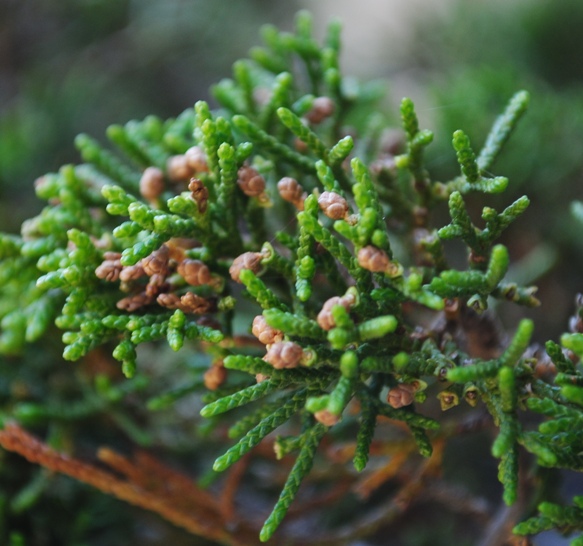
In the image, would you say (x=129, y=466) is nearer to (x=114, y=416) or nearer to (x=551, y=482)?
(x=114, y=416)

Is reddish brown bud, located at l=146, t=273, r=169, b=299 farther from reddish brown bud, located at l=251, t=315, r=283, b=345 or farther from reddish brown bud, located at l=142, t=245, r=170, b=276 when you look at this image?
reddish brown bud, located at l=251, t=315, r=283, b=345

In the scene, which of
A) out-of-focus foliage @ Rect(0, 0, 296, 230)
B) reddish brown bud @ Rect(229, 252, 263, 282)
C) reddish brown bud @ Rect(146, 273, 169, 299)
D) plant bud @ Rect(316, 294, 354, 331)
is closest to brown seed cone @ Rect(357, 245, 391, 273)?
plant bud @ Rect(316, 294, 354, 331)

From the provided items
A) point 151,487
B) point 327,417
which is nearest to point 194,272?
point 327,417

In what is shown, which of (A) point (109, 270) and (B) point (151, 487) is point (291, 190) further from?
(B) point (151, 487)

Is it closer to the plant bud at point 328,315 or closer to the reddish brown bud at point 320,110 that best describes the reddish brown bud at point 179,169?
the reddish brown bud at point 320,110

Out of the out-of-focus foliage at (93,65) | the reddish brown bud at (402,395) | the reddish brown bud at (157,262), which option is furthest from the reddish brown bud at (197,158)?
the out-of-focus foliage at (93,65)

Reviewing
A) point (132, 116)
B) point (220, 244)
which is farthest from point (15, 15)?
point (220, 244)
